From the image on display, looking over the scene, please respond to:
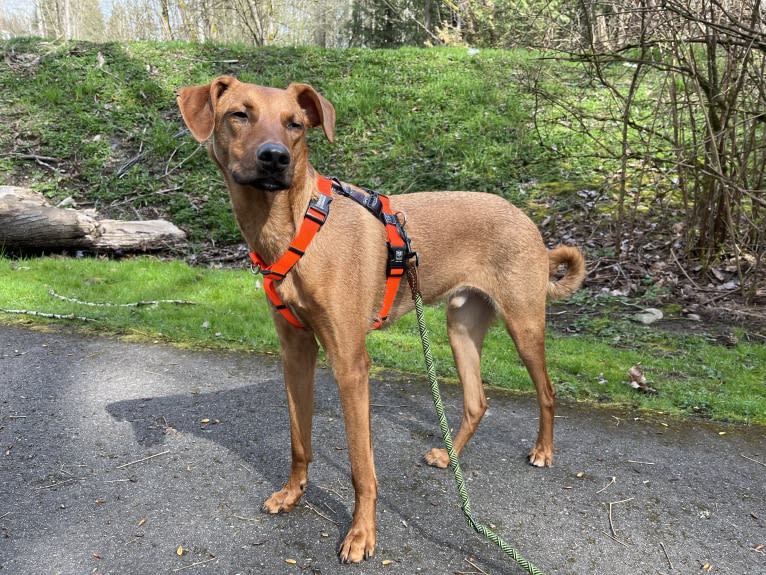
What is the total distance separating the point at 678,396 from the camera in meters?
4.52

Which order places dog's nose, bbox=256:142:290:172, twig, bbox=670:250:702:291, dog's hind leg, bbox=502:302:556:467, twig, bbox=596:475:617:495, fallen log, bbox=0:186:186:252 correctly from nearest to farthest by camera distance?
dog's nose, bbox=256:142:290:172 → twig, bbox=596:475:617:495 → dog's hind leg, bbox=502:302:556:467 → twig, bbox=670:250:702:291 → fallen log, bbox=0:186:186:252

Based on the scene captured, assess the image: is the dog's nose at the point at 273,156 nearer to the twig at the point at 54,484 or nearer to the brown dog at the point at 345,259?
the brown dog at the point at 345,259

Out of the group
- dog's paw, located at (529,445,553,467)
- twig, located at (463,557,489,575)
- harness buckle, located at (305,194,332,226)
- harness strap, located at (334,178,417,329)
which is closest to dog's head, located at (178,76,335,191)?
harness buckle, located at (305,194,332,226)

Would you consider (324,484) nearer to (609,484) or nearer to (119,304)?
(609,484)

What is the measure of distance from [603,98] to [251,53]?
751cm

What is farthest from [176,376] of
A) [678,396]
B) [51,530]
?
[678,396]

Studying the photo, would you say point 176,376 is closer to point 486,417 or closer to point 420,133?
point 486,417

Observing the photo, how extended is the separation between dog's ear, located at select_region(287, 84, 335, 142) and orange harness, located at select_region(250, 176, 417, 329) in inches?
10.3

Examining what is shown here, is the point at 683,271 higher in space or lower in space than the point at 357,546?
higher

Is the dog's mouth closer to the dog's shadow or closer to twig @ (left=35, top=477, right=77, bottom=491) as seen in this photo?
the dog's shadow

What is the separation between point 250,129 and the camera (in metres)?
2.62

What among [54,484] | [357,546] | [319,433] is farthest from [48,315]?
[357,546]

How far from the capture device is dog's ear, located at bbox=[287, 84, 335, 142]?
9.53 ft

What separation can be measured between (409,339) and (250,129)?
3.52 m
